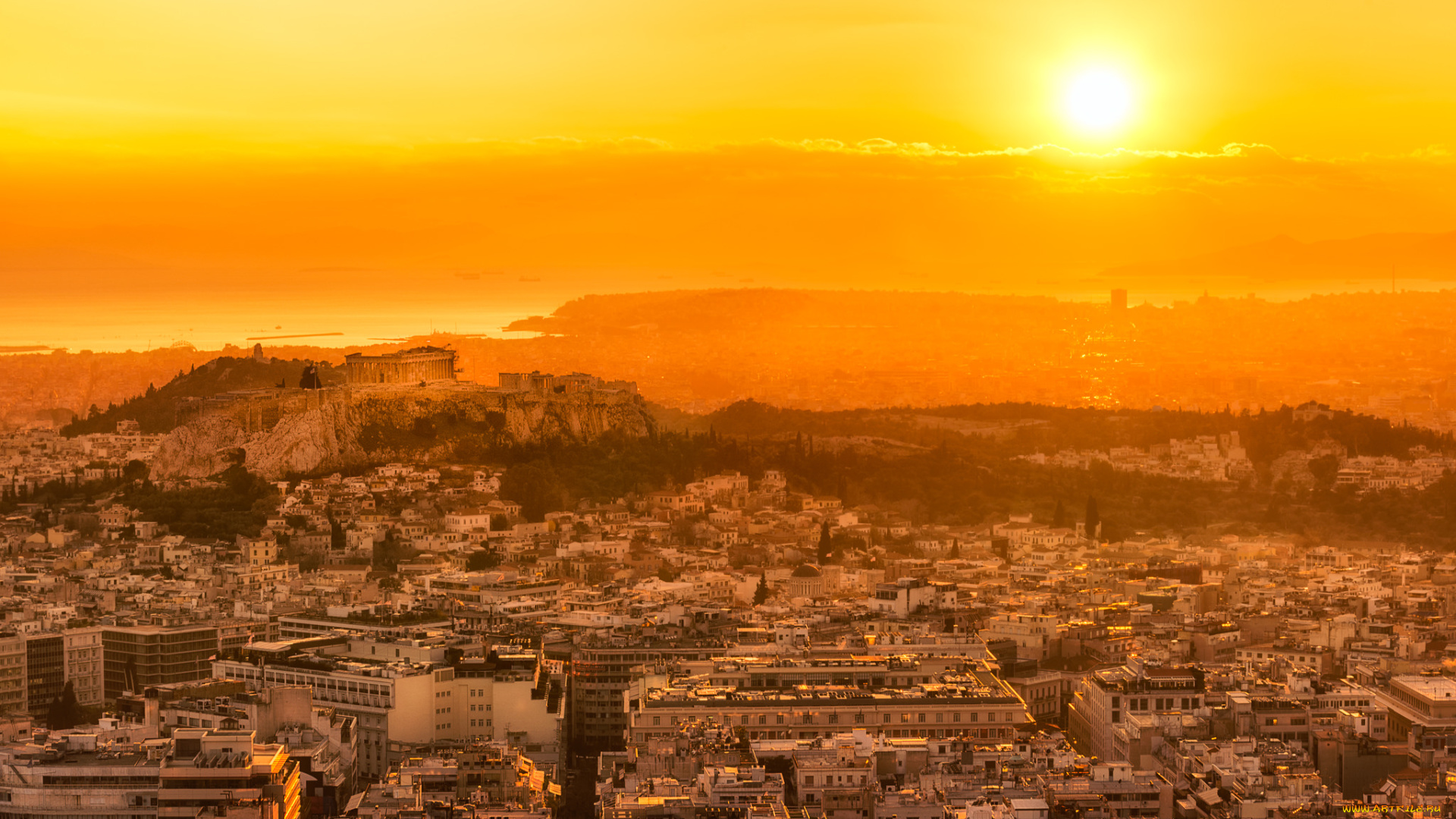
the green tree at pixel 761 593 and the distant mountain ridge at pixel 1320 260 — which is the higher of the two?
the distant mountain ridge at pixel 1320 260

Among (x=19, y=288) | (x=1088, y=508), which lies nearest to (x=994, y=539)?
(x=1088, y=508)

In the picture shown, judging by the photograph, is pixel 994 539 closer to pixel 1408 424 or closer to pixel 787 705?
pixel 1408 424

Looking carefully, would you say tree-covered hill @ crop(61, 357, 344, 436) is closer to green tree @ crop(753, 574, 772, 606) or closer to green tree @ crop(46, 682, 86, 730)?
green tree @ crop(753, 574, 772, 606)

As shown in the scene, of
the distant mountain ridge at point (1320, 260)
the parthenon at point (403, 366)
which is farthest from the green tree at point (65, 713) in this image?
the distant mountain ridge at point (1320, 260)

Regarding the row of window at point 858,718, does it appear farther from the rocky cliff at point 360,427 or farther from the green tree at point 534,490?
the rocky cliff at point 360,427

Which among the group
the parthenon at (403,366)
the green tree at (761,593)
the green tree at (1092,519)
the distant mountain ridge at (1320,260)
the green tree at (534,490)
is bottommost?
the green tree at (761,593)

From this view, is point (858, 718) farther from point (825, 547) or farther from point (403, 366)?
point (403, 366)
